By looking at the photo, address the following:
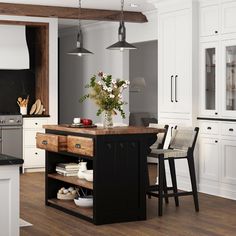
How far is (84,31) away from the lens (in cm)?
1182

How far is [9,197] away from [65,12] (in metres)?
5.91

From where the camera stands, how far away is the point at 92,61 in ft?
37.8

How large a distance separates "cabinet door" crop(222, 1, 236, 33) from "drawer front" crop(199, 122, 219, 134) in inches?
44.3

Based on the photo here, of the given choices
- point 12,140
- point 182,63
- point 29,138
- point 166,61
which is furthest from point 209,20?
point 12,140

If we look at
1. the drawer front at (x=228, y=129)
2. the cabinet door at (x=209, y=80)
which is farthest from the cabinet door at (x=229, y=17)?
the drawer front at (x=228, y=129)

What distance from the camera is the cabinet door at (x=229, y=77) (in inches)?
289

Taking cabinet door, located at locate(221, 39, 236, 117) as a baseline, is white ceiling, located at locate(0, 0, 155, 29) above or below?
above

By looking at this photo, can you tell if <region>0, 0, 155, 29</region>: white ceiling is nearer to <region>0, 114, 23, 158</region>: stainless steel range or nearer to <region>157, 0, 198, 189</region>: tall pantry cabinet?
<region>157, 0, 198, 189</region>: tall pantry cabinet

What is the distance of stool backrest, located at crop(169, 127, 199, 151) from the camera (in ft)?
22.2

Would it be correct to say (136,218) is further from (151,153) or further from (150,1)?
(150,1)

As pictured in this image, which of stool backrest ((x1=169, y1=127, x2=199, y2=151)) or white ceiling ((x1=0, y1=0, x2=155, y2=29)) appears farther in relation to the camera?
white ceiling ((x1=0, y1=0, x2=155, y2=29))

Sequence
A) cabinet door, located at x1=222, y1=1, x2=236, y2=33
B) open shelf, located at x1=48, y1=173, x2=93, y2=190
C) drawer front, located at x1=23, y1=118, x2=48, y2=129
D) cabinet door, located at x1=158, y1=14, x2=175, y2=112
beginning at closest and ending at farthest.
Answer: open shelf, located at x1=48, y1=173, x2=93, y2=190, cabinet door, located at x1=222, y1=1, x2=236, y2=33, cabinet door, located at x1=158, y1=14, x2=175, y2=112, drawer front, located at x1=23, y1=118, x2=48, y2=129

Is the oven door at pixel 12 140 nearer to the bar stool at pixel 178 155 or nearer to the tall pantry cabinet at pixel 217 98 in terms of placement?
the tall pantry cabinet at pixel 217 98

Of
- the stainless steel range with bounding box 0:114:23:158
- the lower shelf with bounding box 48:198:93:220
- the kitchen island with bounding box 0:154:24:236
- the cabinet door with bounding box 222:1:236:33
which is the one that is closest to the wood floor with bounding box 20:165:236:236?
the lower shelf with bounding box 48:198:93:220
